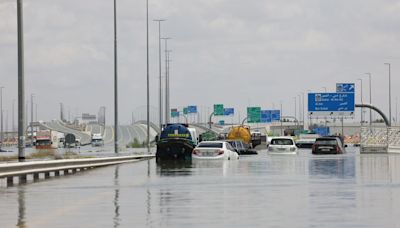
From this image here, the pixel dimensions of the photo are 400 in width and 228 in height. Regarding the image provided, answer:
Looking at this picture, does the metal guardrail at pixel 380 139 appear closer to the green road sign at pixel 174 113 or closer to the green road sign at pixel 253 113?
the green road sign at pixel 253 113

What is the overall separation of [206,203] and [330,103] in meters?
74.5

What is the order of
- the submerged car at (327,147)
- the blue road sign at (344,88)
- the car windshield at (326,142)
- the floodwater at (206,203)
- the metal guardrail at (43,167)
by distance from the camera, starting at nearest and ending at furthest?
the floodwater at (206,203) → the metal guardrail at (43,167) → the submerged car at (327,147) → the car windshield at (326,142) → the blue road sign at (344,88)

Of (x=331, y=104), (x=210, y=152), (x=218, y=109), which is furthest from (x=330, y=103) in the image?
(x=218, y=109)

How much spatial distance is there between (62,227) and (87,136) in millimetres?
185617

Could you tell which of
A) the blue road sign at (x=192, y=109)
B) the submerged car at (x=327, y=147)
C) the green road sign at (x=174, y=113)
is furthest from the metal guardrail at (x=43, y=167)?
the green road sign at (x=174, y=113)

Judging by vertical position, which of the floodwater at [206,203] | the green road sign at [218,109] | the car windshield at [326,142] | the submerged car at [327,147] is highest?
the green road sign at [218,109]

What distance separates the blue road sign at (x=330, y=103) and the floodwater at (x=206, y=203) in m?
62.3

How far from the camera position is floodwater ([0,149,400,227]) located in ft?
52.0

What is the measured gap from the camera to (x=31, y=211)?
18.4 meters

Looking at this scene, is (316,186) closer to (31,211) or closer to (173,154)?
(31,211)

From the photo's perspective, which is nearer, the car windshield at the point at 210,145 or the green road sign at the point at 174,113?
the car windshield at the point at 210,145

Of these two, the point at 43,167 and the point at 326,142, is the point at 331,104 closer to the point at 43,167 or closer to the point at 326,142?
the point at 326,142

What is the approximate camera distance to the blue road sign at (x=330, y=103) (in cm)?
9191

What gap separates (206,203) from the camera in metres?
19.9
